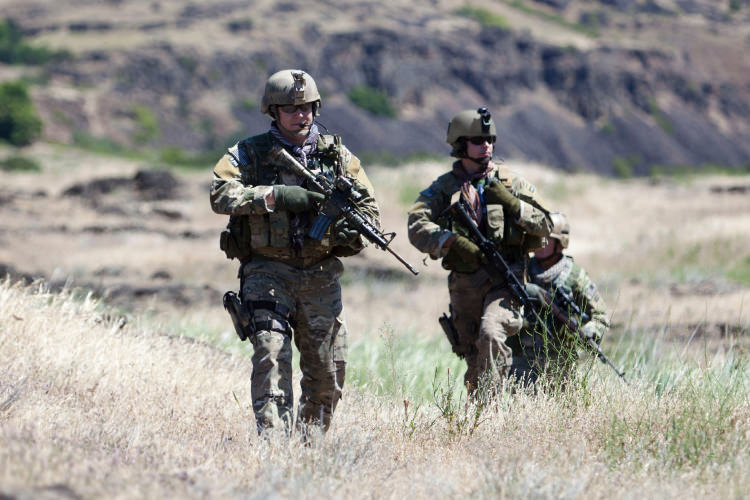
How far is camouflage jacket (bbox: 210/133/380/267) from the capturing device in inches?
193

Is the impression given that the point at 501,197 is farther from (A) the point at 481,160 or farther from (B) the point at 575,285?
(B) the point at 575,285

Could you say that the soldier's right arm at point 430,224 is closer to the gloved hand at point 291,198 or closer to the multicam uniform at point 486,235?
the multicam uniform at point 486,235

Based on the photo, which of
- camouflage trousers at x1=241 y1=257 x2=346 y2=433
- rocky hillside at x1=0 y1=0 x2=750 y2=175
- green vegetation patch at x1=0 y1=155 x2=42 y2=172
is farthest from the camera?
rocky hillside at x1=0 y1=0 x2=750 y2=175

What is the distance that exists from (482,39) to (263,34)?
22.6 m

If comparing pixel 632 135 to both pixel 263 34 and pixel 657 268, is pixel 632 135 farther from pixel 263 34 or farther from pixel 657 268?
pixel 657 268

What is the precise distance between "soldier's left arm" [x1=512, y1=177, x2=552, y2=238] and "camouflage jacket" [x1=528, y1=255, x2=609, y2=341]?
40 centimetres

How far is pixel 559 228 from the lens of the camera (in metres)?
6.27

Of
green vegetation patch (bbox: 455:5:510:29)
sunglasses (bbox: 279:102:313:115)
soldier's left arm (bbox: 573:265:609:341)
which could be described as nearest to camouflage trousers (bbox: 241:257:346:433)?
sunglasses (bbox: 279:102:313:115)

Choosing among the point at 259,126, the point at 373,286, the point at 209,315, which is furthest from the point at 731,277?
the point at 259,126

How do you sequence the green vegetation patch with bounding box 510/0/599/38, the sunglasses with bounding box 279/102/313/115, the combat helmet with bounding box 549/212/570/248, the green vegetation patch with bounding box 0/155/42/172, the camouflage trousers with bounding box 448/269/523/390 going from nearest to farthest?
1. the sunglasses with bounding box 279/102/313/115
2. the camouflage trousers with bounding box 448/269/523/390
3. the combat helmet with bounding box 549/212/570/248
4. the green vegetation patch with bounding box 0/155/42/172
5. the green vegetation patch with bounding box 510/0/599/38

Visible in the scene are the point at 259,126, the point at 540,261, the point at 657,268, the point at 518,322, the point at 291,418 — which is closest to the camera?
the point at 291,418

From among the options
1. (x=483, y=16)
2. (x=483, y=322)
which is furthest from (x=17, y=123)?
(x=483, y=16)

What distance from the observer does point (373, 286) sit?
16.4m

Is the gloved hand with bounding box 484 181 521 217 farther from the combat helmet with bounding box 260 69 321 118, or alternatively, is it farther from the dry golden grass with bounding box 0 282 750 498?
the combat helmet with bounding box 260 69 321 118
